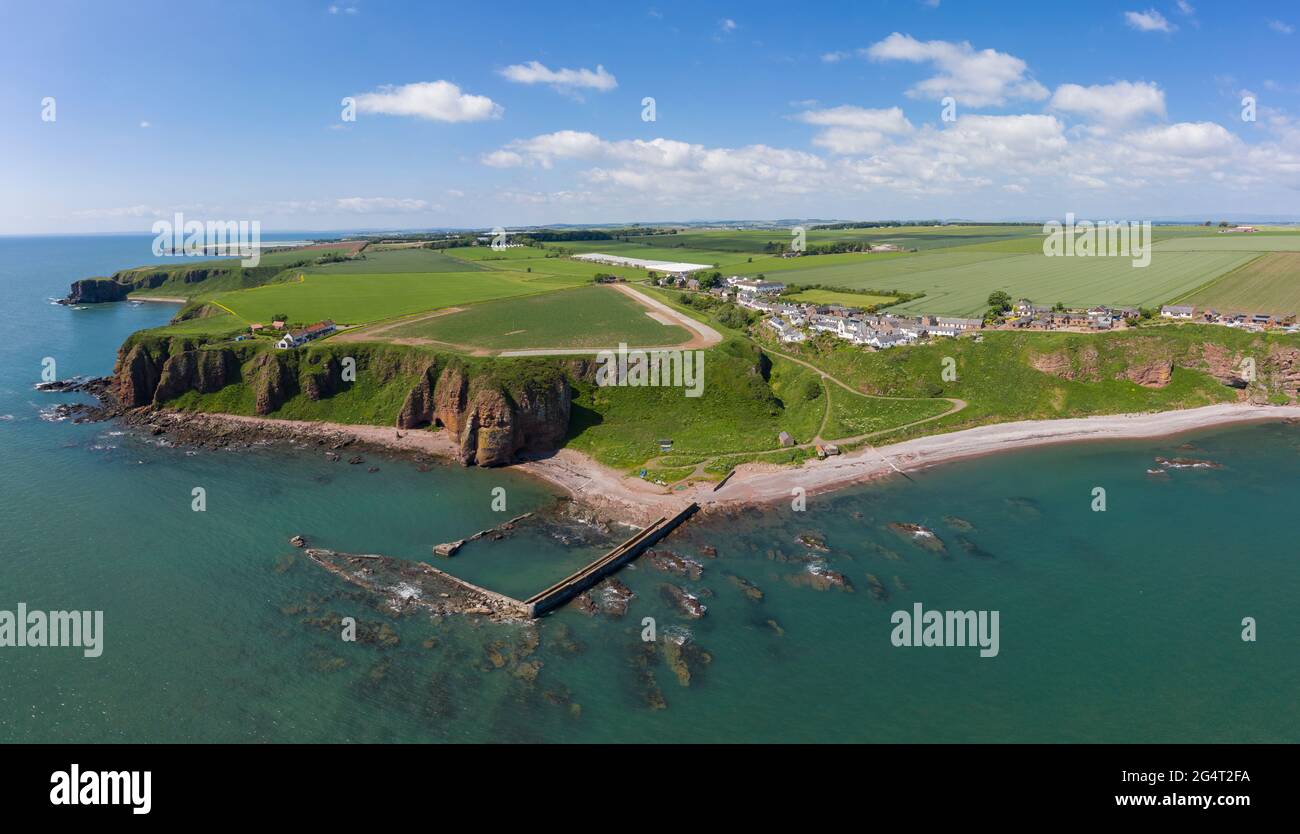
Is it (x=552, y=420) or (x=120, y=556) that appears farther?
(x=552, y=420)

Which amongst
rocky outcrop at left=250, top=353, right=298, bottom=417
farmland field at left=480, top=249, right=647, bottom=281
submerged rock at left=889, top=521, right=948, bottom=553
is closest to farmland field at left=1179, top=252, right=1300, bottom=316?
submerged rock at left=889, top=521, right=948, bottom=553

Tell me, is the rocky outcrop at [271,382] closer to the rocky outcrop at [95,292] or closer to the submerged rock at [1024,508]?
the submerged rock at [1024,508]

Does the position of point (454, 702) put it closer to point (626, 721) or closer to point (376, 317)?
point (626, 721)

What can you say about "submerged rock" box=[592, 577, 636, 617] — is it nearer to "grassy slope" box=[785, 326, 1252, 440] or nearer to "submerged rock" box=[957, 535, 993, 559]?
"submerged rock" box=[957, 535, 993, 559]

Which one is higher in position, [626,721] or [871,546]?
[871,546]

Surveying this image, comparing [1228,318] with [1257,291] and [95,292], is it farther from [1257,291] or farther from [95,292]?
[95,292]

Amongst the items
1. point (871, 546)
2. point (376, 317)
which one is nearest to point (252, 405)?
point (376, 317)

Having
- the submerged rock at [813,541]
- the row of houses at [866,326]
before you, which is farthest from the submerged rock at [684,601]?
the row of houses at [866,326]
